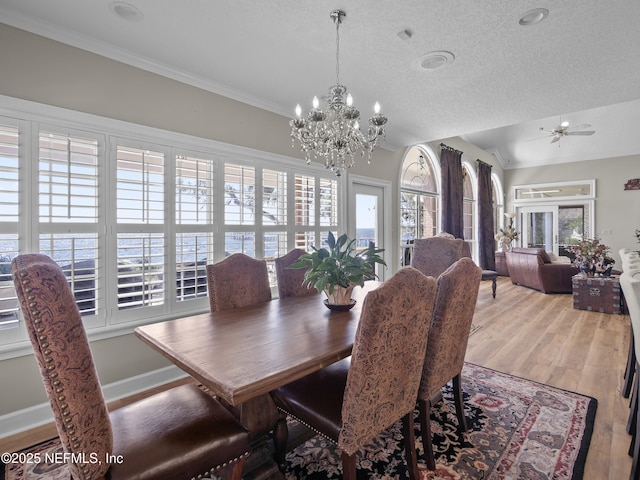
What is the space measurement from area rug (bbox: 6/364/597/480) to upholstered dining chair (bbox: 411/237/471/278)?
144 centimetres

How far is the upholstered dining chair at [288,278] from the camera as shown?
2.62m

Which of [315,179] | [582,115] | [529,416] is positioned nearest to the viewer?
[529,416]

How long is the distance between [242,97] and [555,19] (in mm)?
2553

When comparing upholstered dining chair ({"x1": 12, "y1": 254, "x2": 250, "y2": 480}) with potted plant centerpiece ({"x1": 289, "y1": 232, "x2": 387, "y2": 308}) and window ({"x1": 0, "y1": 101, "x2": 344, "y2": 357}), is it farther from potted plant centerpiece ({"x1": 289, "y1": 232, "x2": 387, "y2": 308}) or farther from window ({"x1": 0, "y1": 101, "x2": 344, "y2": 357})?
window ({"x1": 0, "y1": 101, "x2": 344, "y2": 357})

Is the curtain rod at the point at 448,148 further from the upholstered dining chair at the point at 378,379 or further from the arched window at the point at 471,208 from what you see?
the upholstered dining chair at the point at 378,379

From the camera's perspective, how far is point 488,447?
1861mm

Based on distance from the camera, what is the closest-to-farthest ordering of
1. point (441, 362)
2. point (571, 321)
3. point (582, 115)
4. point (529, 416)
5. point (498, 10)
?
point (441, 362) → point (498, 10) → point (529, 416) → point (571, 321) → point (582, 115)

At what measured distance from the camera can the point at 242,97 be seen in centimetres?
319

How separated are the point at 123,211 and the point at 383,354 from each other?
2253 mm

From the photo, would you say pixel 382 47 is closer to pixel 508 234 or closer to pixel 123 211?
pixel 123 211

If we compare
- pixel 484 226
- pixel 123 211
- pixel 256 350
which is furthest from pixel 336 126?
pixel 484 226

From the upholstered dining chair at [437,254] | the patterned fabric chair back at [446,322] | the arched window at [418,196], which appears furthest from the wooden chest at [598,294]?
the patterned fabric chair back at [446,322]

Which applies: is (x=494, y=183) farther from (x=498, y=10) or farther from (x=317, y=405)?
(x=317, y=405)

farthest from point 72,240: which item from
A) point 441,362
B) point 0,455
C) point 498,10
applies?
point 498,10
